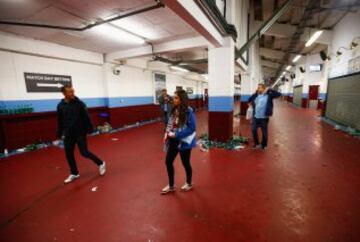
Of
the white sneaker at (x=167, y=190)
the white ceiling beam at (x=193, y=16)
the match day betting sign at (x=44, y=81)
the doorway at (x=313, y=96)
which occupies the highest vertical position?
the white ceiling beam at (x=193, y=16)

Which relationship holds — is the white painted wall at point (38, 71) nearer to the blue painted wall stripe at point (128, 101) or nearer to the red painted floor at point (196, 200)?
the blue painted wall stripe at point (128, 101)

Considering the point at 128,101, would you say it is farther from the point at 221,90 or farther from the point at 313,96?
the point at 313,96

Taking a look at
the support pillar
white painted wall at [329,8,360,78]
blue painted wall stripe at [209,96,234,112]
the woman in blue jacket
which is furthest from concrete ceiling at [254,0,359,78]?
the woman in blue jacket

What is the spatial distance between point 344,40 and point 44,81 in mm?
11766

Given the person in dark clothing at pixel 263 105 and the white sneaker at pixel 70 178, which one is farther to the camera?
the person in dark clothing at pixel 263 105

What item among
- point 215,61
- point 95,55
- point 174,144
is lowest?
point 174,144

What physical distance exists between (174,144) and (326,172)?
2.92 meters

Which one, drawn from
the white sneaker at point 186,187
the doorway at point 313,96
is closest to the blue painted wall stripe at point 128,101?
the white sneaker at point 186,187

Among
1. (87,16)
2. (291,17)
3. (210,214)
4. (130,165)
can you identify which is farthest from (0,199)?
(291,17)

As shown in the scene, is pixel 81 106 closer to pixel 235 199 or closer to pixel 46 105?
pixel 235 199

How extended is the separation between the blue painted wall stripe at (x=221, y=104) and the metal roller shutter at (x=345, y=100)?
4825 millimetres

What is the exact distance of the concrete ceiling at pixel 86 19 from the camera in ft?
11.5

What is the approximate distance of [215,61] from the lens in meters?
5.16

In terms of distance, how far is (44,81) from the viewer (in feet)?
19.0
